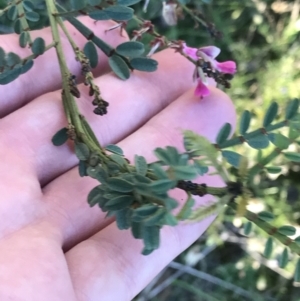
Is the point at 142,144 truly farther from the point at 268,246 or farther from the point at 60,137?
the point at 268,246

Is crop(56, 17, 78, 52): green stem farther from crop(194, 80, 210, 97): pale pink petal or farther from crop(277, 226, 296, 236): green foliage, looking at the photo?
crop(277, 226, 296, 236): green foliage

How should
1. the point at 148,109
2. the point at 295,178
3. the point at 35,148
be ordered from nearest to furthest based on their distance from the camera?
the point at 35,148 < the point at 148,109 < the point at 295,178

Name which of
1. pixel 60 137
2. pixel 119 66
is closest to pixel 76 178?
pixel 60 137

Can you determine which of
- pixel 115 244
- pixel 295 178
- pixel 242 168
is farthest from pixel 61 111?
pixel 295 178

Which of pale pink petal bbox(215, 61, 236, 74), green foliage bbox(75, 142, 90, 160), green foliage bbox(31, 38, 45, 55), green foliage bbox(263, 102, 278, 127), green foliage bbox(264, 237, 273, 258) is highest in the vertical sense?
green foliage bbox(31, 38, 45, 55)

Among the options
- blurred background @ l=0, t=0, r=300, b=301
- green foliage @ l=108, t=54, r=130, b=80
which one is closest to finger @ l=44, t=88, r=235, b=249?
green foliage @ l=108, t=54, r=130, b=80

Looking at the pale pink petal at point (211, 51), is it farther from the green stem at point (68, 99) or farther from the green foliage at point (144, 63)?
the green stem at point (68, 99)

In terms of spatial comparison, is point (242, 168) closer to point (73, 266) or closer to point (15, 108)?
point (73, 266)
